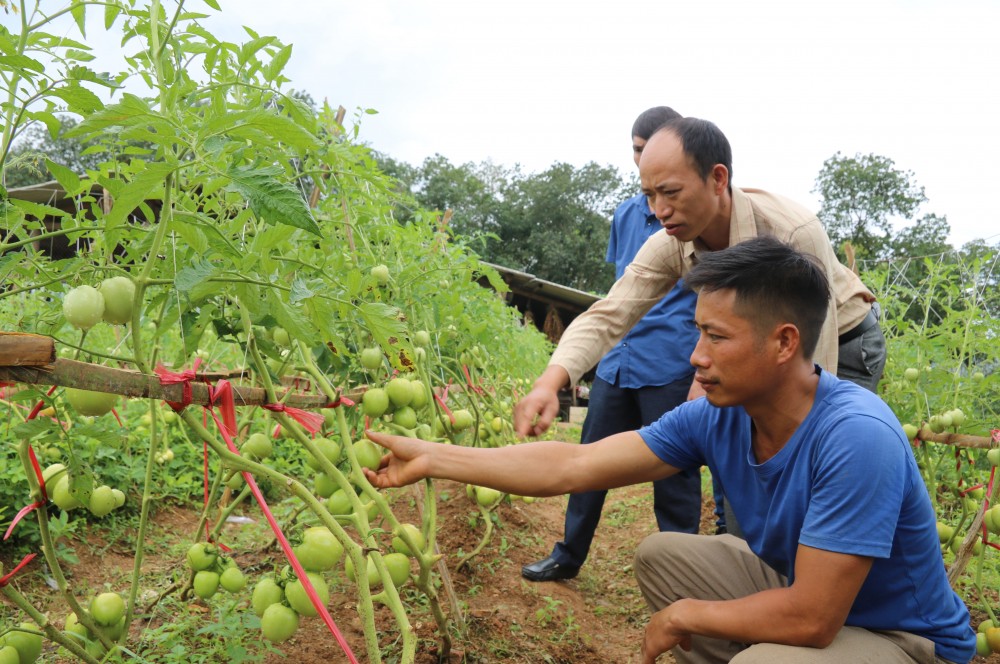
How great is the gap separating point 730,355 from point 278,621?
1114 millimetres

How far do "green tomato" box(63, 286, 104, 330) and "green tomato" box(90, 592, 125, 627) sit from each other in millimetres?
858

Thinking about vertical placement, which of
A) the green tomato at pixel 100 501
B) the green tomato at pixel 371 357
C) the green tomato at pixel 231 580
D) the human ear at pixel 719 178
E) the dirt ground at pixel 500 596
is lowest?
the dirt ground at pixel 500 596

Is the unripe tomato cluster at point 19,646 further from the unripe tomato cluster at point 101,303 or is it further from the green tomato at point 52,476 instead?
the unripe tomato cluster at point 101,303

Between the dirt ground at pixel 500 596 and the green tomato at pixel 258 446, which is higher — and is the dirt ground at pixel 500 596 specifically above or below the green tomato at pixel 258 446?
below

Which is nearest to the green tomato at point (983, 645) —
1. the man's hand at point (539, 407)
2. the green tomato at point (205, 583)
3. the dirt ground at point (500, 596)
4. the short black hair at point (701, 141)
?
the dirt ground at point (500, 596)

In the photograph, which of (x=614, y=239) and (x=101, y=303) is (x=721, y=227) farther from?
(x=101, y=303)

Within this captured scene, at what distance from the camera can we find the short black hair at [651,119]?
3.57 metres

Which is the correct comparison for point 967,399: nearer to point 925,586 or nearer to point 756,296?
point 925,586

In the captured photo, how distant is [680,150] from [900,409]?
1.87 metres

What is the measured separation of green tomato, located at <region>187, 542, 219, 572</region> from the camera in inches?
67.7

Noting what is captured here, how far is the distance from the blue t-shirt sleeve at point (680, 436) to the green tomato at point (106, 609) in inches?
53.9

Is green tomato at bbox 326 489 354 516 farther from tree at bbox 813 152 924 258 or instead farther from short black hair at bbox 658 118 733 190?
tree at bbox 813 152 924 258

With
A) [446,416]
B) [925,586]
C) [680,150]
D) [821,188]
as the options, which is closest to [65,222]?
[446,416]

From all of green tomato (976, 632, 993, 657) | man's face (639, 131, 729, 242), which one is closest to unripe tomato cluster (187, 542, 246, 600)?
man's face (639, 131, 729, 242)
